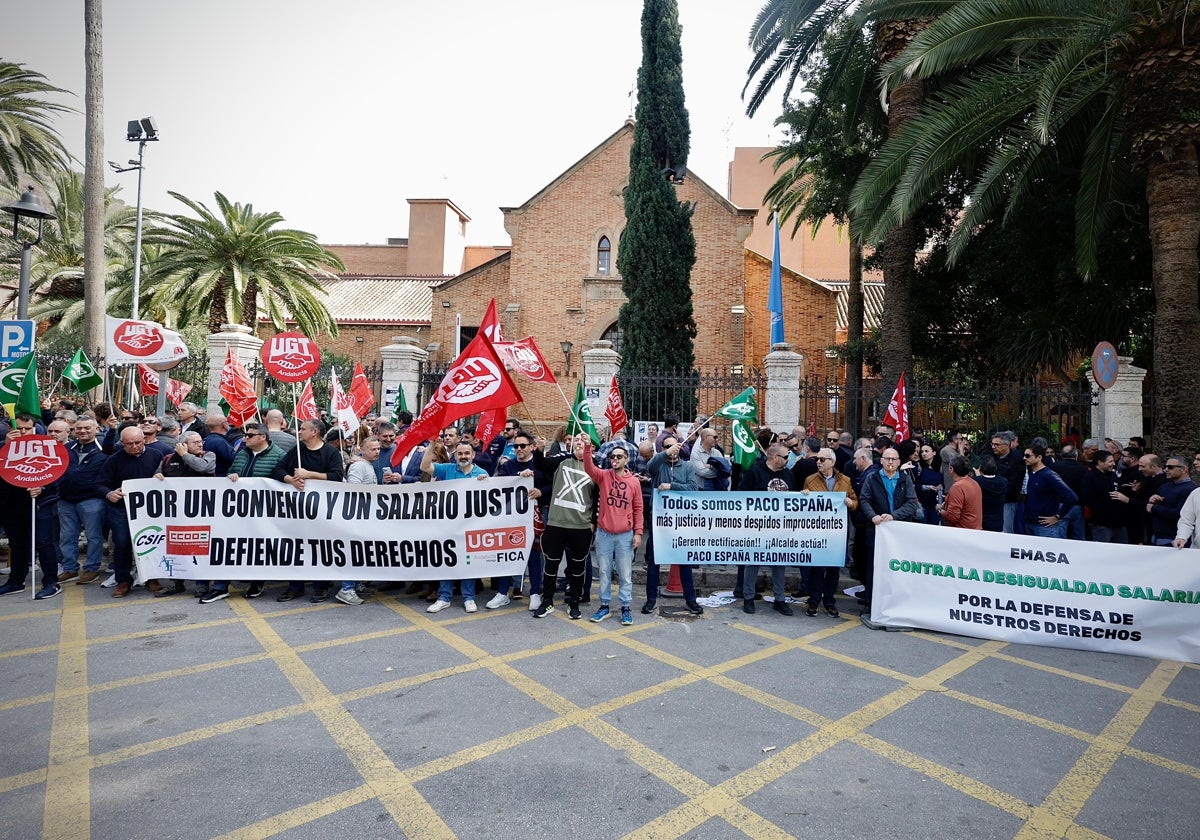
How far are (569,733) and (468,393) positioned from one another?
3.39 metres

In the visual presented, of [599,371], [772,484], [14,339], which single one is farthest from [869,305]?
[14,339]

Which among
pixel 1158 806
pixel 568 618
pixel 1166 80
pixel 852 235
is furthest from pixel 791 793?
pixel 852 235

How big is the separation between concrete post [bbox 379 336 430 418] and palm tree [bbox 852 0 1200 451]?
28.1ft

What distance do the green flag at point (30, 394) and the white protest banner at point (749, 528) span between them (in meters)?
7.92

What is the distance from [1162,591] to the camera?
5.73 metres

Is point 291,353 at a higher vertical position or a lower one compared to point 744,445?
higher

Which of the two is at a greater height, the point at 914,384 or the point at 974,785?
the point at 914,384

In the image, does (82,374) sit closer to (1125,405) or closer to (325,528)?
(325,528)

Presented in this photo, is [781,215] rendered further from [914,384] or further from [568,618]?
[568,618]

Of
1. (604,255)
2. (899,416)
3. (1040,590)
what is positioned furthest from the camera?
(604,255)

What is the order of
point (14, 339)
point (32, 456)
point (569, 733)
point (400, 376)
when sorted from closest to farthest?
point (569, 733), point (32, 456), point (14, 339), point (400, 376)

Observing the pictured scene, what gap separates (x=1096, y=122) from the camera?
1121 cm

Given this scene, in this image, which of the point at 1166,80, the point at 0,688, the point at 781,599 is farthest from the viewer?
the point at 1166,80

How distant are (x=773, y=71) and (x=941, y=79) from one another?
10.6 feet
